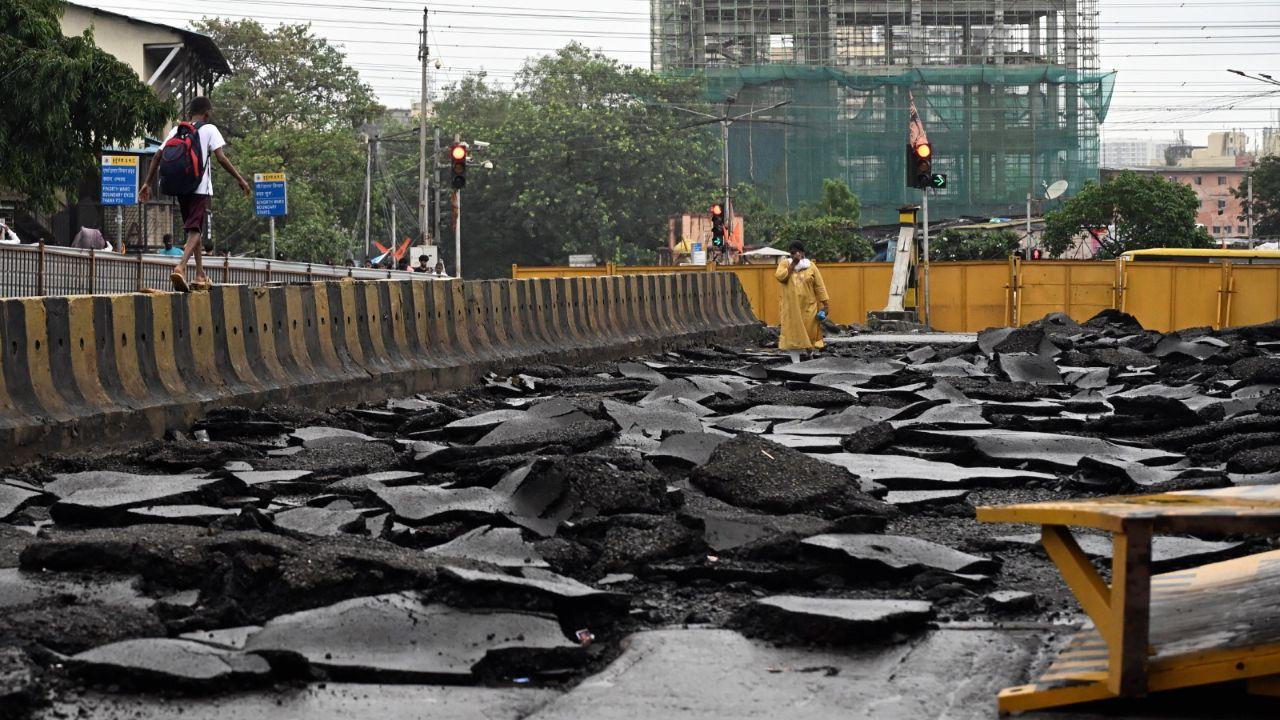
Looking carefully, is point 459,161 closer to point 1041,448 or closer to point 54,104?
point 54,104

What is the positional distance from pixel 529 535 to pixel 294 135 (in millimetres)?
61699

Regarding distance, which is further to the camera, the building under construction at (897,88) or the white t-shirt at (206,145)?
the building under construction at (897,88)

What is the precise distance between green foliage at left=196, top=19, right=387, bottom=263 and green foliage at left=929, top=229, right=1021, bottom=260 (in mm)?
23642

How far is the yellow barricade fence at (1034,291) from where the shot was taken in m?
30.4

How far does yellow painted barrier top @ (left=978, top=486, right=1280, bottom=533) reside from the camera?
3.73 m

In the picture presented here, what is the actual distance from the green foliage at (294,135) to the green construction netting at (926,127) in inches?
985

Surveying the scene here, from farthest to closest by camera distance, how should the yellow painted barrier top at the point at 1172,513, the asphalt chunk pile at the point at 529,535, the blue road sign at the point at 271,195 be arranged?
1. the blue road sign at the point at 271,195
2. the asphalt chunk pile at the point at 529,535
3. the yellow painted barrier top at the point at 1172,513

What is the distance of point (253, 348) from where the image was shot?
11.3 metres

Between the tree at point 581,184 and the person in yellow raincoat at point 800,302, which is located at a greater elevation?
the tree at point 581,184

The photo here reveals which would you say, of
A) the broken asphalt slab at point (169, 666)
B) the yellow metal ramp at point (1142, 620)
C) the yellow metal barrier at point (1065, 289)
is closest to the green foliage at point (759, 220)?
the yellow metal barrier at point (1065, 289)

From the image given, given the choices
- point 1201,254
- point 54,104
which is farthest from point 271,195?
point 1201,254

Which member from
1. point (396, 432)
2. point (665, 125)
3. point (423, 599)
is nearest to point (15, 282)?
point (396, 432)

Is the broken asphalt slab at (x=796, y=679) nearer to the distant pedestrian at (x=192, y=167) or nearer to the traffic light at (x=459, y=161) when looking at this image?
the distant pedestrian at (x=192, y=167)

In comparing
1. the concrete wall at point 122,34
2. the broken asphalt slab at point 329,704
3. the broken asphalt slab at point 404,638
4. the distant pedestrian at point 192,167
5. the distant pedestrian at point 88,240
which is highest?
the concrete wall at point 122,34
